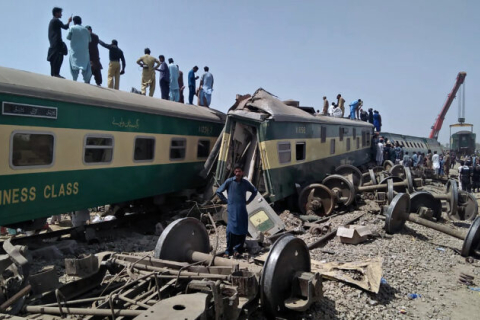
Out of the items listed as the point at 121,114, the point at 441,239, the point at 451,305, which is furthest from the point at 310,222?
the point at 121,114

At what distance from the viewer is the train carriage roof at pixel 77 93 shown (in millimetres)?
6258

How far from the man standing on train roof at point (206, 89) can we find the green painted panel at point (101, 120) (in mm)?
2656

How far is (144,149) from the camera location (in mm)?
9227

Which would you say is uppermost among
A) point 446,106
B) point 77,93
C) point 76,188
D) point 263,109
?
point 446,106

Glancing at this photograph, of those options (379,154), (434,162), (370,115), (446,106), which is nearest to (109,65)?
(379,154)

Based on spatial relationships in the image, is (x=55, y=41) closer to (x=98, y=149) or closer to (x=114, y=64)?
(x=114, y=64)

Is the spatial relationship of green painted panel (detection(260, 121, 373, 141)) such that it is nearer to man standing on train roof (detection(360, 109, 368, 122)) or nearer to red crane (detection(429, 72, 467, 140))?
man standing on train roof (detection(360, 109, 368, 122))

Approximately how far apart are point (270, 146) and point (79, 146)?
4.63 metres

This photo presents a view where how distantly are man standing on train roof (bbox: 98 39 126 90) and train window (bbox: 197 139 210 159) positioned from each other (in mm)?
2962

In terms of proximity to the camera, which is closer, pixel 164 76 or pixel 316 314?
pixel 316 314

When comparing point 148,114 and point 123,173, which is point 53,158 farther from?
point 148,114

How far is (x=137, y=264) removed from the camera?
4.22m

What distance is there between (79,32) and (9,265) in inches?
280

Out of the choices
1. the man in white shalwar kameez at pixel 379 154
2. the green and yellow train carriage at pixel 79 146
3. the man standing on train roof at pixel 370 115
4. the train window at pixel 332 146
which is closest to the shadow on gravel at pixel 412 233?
the train window at pixel 332 146
